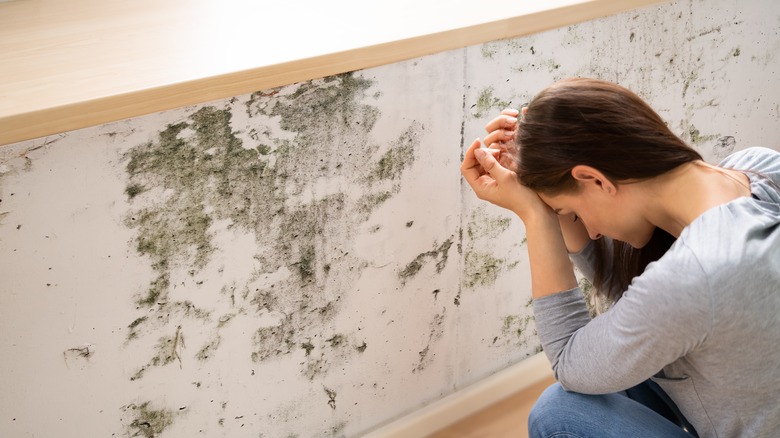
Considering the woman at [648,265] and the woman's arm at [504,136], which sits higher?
the woman's arm at [504,136]

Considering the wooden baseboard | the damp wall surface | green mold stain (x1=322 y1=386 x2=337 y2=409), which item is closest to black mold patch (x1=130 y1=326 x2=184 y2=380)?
the damp wall surface

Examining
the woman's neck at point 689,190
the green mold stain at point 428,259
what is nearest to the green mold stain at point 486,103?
the green mold stain at point 428,259

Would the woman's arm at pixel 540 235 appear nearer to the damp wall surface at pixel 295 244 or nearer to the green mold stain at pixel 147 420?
the damp wall surface at pixel 295 244

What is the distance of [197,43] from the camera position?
1.22 meters

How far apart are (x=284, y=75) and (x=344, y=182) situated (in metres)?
0.23

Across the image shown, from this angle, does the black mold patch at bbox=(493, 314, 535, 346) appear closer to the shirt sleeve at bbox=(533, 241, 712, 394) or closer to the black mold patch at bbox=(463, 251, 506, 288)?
the black mold patch at bbox=(463, 251, 506, 288)

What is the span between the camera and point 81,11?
1362mm

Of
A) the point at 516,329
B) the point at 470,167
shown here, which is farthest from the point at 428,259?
the point at 516,329

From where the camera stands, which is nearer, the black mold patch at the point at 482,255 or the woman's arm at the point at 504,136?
the woman's arm at the point at 504,136

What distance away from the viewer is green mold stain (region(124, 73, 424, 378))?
110 cm

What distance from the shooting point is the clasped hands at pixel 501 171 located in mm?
1192

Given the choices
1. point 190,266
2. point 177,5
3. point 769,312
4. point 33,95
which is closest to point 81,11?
point 177,5

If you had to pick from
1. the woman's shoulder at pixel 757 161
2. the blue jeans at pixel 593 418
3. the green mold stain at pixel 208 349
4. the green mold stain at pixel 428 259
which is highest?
the woman's shoulder at pixel 757 161

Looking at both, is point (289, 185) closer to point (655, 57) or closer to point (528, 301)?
point (528, 301)
